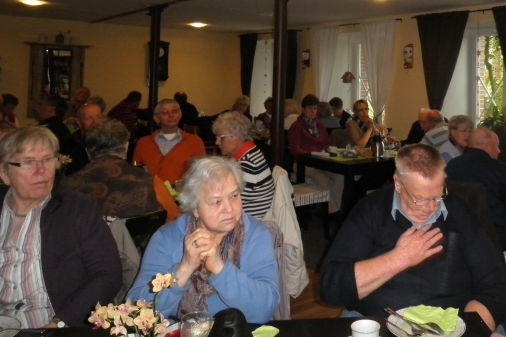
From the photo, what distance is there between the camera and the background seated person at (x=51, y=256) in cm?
213

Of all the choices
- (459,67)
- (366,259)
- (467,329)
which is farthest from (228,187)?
(459,67)

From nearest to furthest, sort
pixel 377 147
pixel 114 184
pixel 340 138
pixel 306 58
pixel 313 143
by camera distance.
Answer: pixel 114 184, pixel 377 147, pixel 313 143, pixel 340 138, pixel 306 58

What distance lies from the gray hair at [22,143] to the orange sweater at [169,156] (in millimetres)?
2172

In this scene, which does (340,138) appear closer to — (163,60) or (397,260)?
(397,260)

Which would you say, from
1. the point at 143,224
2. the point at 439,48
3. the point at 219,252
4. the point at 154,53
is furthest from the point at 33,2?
the point at 219,252

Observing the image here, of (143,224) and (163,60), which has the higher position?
(163,60)

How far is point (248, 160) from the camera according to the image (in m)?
3.67

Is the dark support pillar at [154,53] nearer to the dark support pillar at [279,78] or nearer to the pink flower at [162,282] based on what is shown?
the dark support pillar at [279,78]

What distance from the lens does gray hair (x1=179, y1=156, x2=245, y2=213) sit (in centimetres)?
197

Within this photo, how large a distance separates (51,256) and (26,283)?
136mm

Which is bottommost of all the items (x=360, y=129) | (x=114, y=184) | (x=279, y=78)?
→ (x=114, y=184)

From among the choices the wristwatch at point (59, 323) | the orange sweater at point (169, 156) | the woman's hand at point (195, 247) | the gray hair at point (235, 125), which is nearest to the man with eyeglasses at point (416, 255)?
the woman's hand at point (195, 247)

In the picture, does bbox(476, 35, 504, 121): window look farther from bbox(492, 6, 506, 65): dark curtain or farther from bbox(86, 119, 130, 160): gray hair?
bbox(86, 119, 130, 160): gray hair

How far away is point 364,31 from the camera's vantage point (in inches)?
364
